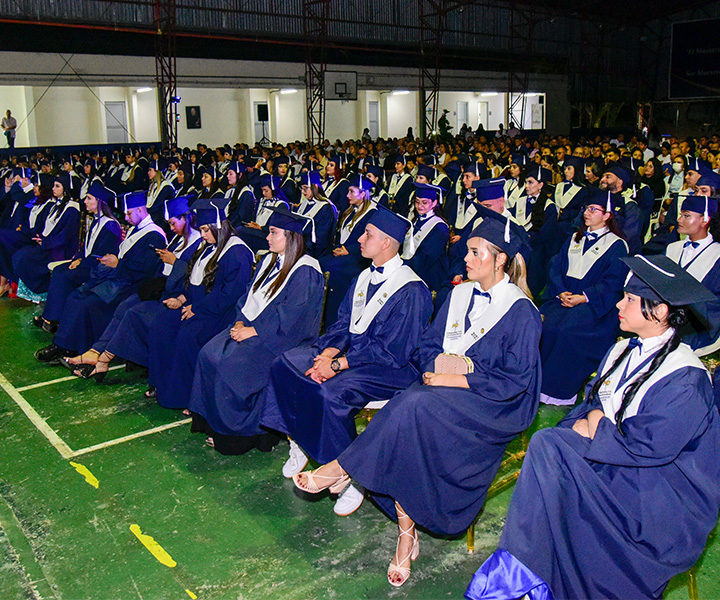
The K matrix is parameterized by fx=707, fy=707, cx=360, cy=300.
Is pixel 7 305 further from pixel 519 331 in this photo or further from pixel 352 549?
pixel 519 331

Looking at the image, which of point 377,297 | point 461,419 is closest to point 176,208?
point 377,297

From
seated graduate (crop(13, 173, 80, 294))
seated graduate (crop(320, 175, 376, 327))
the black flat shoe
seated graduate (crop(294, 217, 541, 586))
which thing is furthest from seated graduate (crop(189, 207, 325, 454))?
seated graduate (crop(13, 173, 80, 294))

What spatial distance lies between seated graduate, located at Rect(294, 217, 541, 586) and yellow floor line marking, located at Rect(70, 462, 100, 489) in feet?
4.72

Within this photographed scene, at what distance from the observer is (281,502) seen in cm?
403

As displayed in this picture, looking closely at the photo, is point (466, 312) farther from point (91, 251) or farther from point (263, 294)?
point (91, 251)

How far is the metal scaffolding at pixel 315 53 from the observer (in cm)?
2270

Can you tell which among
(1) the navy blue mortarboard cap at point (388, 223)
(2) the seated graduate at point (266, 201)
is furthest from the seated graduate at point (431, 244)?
(1) the navy blue mortarboard cap at point (388, 223)

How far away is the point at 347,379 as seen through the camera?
12.5 ft

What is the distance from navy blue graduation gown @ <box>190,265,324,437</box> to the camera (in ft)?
14.5

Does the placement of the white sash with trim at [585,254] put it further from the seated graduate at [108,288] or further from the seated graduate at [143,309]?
the seated graduate at [108,288]

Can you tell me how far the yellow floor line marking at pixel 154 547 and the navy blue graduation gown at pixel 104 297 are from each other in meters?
2.97

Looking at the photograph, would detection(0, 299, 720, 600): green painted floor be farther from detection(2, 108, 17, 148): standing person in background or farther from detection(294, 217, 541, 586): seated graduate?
detection(2, 108, 17, 148): standing person in background

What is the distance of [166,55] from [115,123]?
6934 mm

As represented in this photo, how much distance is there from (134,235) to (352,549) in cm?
397
